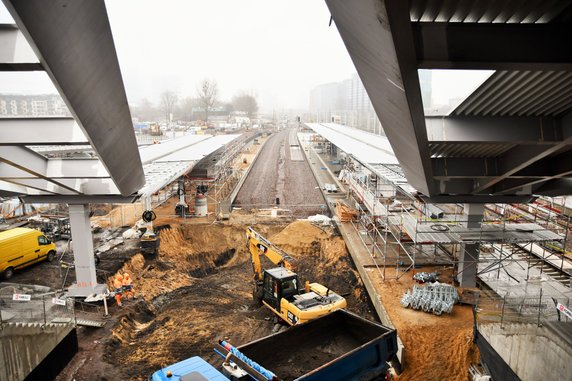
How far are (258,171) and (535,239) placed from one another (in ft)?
92.7

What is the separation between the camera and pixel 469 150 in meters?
9.59

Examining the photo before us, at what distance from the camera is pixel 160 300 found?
1525 centimetres

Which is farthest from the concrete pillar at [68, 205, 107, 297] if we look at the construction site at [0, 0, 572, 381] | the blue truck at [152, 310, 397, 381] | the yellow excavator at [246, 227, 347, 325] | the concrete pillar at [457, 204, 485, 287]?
the concrete pillar at [457, 204, 485, 287]

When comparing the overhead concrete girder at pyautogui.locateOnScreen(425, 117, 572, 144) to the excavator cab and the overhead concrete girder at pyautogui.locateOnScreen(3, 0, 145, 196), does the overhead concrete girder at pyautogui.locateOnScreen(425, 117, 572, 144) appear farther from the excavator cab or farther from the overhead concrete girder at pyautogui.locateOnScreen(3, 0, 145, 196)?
the excavator cab

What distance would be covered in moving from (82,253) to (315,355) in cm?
874

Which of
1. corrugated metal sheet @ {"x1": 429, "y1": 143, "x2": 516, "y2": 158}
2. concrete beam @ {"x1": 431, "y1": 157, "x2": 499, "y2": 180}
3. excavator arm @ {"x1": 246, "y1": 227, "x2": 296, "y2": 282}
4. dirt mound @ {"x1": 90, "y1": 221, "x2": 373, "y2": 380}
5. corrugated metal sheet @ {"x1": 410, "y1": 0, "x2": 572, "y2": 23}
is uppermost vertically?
corrugated metal sheet @ {"x1": 410, "y1": 0, "x2": 572, "y2": 23}

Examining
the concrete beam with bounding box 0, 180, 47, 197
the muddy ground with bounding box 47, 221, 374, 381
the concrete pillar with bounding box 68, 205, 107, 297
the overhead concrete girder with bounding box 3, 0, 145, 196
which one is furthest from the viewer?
the concrete pillar with bounding box 68, 205, 107, 297

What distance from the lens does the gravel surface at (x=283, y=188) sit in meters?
26.5

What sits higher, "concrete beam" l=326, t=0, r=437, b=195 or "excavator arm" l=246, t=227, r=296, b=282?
"concrete beam" l=326, t=0, r=437, b=195

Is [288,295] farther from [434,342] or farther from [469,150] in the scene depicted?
[469,150]

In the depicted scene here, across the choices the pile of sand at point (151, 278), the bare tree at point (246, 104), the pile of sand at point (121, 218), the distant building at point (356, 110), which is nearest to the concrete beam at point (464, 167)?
the distant building at point (356, 110)

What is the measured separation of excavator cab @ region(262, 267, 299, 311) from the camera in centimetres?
1288

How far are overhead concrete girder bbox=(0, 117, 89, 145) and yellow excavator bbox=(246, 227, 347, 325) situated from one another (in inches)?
283

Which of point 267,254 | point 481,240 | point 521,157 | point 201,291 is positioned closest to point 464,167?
point 521,157
